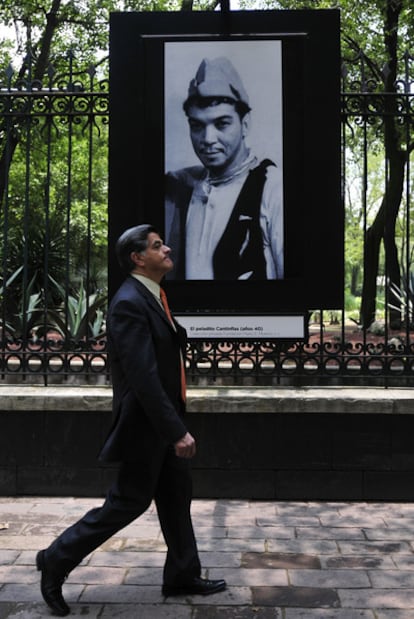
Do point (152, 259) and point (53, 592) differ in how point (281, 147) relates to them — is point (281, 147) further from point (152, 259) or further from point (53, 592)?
point (53, 592)

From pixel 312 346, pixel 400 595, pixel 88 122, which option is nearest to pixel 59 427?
pixel 312 346

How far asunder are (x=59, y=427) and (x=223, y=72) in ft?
10.7

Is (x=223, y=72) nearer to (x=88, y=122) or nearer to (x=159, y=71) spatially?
(x=159, y=71)

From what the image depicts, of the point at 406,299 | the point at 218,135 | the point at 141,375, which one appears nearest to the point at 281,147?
the point at 218,135

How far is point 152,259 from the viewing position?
3834mm

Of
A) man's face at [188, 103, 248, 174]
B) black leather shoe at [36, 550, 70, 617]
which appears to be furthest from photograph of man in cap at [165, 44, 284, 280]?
black leather shoe at [36, 550, 70, 617]

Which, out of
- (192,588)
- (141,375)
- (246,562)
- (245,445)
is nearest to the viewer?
(141,375)

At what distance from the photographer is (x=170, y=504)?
3838 mm

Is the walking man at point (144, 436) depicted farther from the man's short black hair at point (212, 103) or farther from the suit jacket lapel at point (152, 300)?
the man's short black hair at point (212, 103)

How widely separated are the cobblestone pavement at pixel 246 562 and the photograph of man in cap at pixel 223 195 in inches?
78.6

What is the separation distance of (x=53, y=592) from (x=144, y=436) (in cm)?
93

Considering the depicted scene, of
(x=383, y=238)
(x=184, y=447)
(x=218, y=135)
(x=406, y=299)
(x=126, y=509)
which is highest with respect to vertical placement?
(x=218, y=135)

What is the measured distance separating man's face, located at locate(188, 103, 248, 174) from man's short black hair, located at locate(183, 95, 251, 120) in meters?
0.02

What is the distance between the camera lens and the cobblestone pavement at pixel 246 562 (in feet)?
12.3
